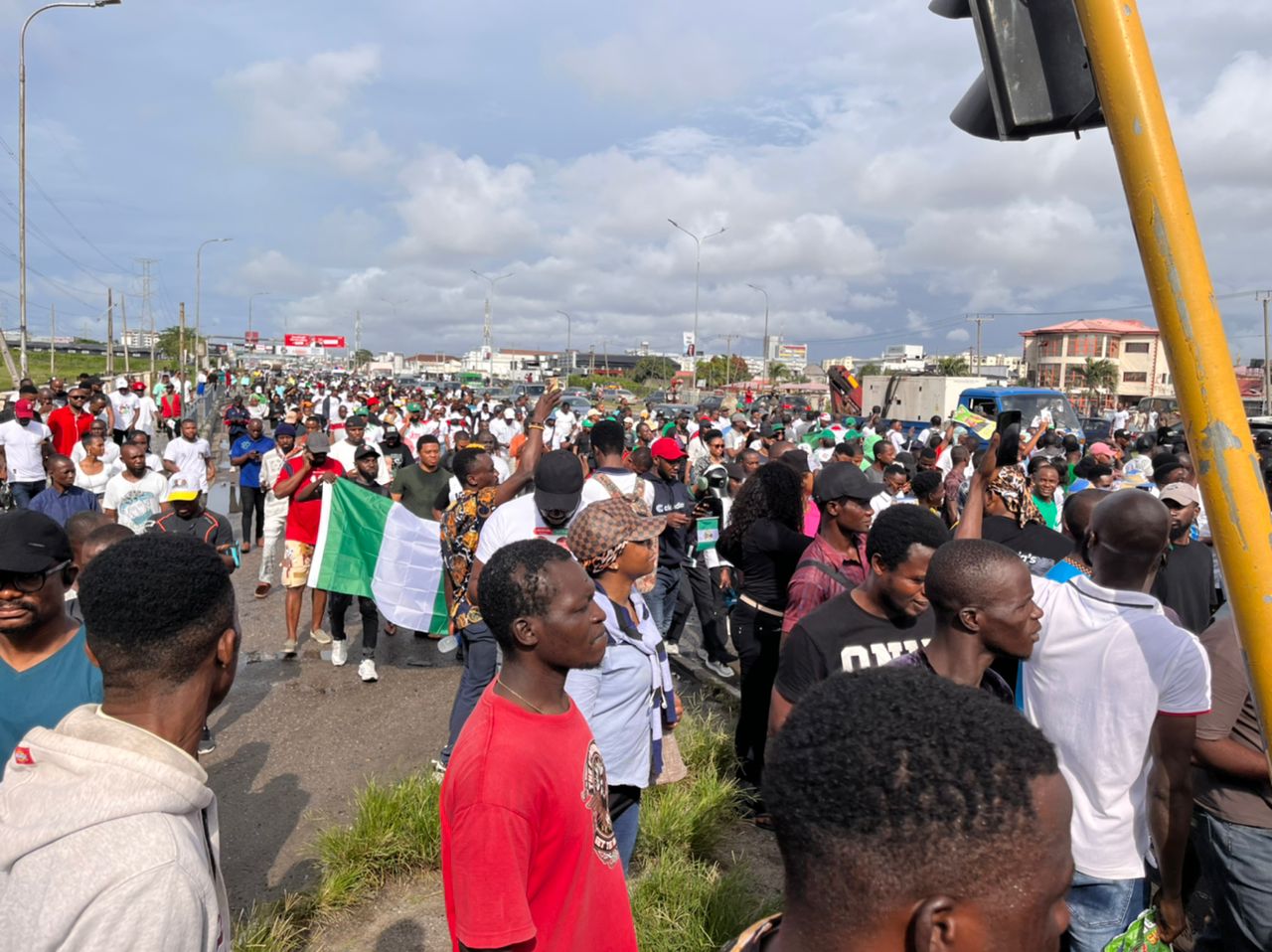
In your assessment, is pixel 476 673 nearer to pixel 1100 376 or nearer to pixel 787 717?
pixel 787 717

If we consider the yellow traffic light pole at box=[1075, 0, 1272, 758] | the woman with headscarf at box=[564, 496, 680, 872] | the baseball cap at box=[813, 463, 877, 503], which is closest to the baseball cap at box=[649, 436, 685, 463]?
the baseball cap at box=[813, 463, 877, 503]

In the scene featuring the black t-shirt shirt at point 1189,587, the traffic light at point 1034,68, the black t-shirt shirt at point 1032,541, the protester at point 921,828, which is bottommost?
the black t-shirt shirt at point 1189,587

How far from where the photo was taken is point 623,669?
3.08 m

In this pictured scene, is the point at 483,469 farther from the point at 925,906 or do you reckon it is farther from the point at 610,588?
the point at 925,906

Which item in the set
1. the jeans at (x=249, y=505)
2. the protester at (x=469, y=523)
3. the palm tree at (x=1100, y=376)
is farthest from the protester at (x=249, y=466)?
the palm tree at (x=1100, y=376)

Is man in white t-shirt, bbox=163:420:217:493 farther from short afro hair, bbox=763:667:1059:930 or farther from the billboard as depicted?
the billboard

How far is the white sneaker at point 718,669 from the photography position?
7498 mm

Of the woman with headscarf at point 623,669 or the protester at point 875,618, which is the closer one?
the woman with headscarf at point 623,669

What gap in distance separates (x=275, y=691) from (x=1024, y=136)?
6.53 metres

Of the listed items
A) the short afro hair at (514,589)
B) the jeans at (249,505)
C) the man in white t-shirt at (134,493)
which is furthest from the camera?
the jeans at (249,505)

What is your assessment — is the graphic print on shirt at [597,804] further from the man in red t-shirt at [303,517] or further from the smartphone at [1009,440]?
the man in red t-shirt at [303,517]

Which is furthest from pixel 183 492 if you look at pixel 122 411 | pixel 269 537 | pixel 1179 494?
pixel 122 411

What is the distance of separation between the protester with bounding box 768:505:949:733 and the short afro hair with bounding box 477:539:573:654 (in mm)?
1179

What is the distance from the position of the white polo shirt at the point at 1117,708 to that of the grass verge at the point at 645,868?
170cm
